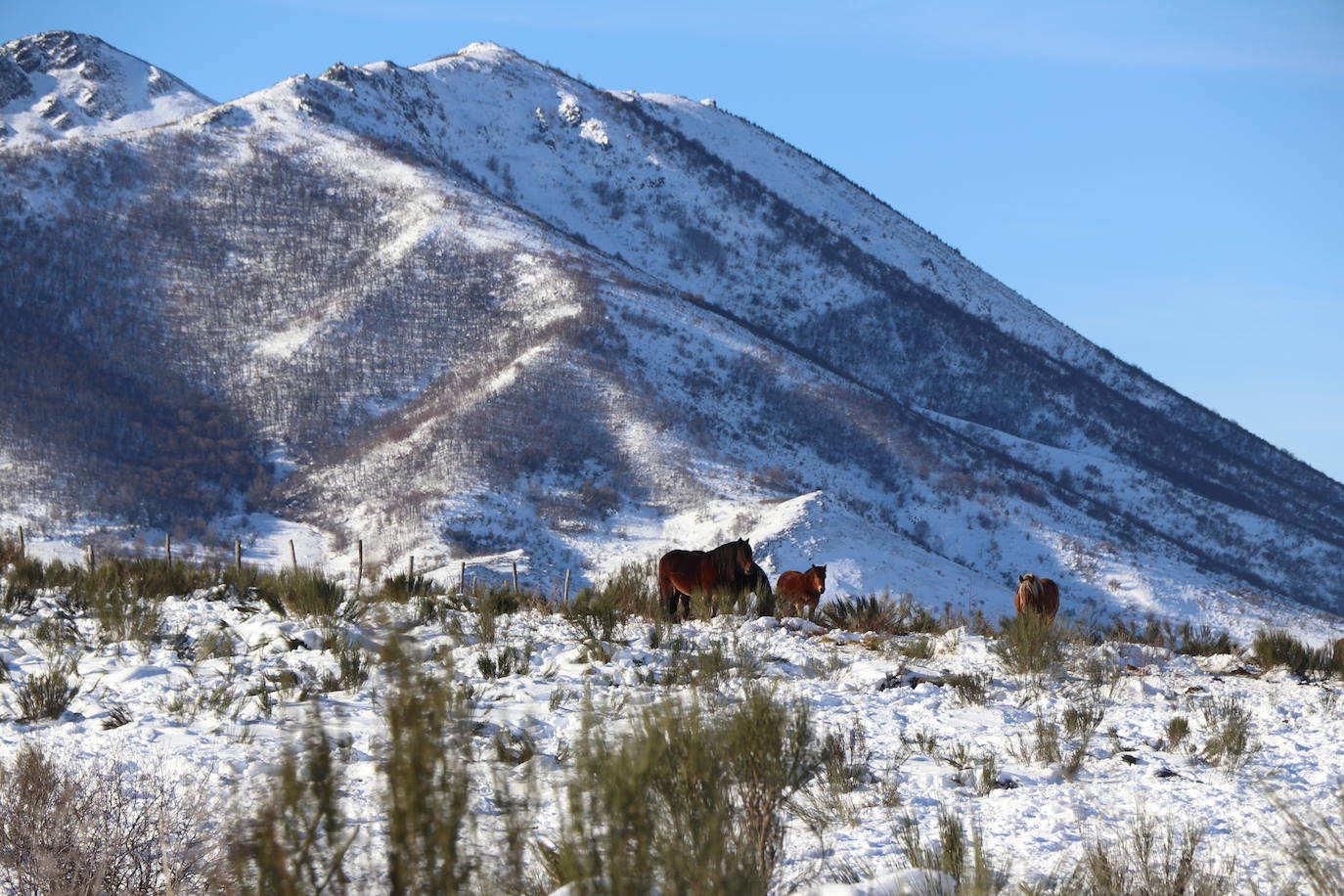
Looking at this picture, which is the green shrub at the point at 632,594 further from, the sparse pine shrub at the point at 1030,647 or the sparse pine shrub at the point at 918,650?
the sparse pine shrub at the point at 1030,647

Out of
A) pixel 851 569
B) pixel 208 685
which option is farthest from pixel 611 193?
pixel 208 685

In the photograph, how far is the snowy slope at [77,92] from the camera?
174375 mm

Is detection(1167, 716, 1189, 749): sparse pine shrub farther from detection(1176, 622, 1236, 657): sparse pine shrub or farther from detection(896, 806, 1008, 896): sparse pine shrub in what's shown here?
detection(1176, 622, 1236, 657): sparse pine shrub

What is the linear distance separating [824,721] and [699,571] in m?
5.60

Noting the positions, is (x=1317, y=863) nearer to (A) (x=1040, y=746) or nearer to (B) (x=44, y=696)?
(A) (x=1040, y=746)

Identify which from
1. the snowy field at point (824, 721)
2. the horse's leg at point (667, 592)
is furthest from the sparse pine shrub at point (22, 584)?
the horse's leg at point (667, 592)

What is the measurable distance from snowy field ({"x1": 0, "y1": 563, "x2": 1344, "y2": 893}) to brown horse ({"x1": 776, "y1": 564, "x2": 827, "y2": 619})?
2239mm

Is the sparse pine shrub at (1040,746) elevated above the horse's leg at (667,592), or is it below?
below

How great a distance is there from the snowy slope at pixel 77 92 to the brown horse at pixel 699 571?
187m

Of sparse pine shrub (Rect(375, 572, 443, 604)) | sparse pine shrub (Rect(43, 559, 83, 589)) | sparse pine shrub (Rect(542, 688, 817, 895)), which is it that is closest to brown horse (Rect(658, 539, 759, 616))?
sparse pine shrub (Rect(375, 572, 443, 604))

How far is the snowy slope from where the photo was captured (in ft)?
572

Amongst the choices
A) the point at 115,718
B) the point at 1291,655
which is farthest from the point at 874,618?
the point at 115,718

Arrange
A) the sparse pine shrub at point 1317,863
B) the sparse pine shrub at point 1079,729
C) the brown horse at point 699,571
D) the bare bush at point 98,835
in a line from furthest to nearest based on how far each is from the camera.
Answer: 1. the brown horse at point 699,571
2. the sparse pine shrub at point 1079,729
3. the bare bush at point 98,835
4. the sparse pine shrub at point 1317,863

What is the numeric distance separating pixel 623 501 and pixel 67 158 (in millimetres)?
64183
